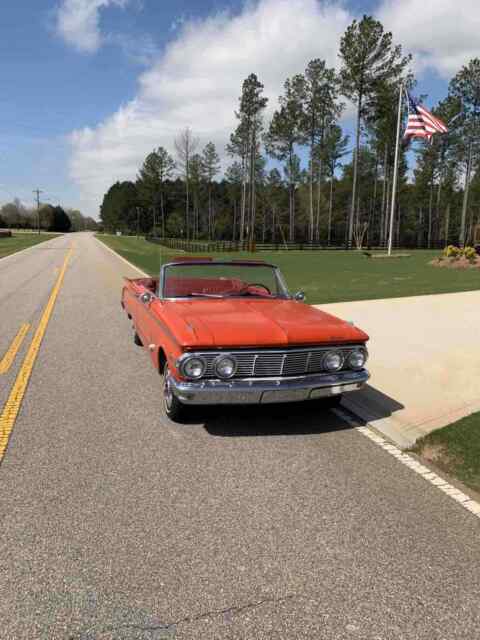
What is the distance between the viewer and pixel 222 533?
9.57ft

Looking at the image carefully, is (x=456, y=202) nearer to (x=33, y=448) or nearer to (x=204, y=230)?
(x=204, y=230)

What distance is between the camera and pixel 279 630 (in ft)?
7.18

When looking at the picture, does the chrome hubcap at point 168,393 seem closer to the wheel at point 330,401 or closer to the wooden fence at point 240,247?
the wheel at point 330,401

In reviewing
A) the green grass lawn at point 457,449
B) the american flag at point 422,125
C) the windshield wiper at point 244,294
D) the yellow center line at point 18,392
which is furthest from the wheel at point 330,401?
the american flag at point 422,125

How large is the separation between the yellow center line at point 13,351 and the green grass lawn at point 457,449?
528 cm

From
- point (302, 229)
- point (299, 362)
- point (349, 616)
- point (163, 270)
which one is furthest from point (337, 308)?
point (302, 229)

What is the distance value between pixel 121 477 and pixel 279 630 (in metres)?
1.79

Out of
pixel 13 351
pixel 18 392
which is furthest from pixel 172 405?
pixel 13 351

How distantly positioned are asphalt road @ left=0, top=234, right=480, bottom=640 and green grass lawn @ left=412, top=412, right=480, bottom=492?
348 millimetres

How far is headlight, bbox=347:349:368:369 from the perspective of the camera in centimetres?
452

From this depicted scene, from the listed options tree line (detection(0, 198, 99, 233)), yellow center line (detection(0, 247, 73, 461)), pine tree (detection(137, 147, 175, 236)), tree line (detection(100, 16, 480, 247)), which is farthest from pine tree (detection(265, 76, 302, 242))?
tree line (detection(0, 198, 99, 233))

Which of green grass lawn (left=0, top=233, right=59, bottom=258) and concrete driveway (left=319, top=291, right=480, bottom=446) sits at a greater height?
green grass lawn (left=0, top=233, right=59, bottom=258)

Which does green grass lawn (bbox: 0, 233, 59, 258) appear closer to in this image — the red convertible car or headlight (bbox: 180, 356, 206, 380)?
the red convertible car

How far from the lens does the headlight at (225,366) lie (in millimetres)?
4035
